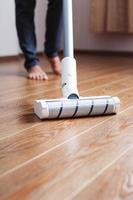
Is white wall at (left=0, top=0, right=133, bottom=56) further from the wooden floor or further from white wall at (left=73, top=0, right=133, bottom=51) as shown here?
the wooden floor

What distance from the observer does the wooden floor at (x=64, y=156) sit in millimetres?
546

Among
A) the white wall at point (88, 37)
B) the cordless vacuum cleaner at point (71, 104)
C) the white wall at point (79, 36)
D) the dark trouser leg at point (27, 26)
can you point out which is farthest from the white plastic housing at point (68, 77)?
the white wall at point (88, 37)

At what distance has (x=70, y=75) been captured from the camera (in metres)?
1.07

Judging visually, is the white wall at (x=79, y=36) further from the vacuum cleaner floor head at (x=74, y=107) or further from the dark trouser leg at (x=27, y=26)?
the vacuum cleaner floor head at (x=74, y=107)

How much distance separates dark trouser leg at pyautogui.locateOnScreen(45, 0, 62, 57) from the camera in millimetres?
1840

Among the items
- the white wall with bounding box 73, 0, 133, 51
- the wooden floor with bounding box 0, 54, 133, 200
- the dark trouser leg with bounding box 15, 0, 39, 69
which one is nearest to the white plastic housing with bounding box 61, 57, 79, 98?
the wooden floor with bounding box 0, 54, 133, 200

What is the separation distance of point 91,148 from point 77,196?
0.22 meters

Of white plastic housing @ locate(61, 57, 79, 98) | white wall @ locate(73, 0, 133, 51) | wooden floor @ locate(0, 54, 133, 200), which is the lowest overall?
white wall @ locate(73, 0, 133, 51)

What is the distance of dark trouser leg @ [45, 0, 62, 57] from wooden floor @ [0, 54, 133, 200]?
76 centimetres

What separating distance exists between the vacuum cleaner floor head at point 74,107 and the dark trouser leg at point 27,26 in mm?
909

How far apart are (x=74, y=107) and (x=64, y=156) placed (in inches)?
10.9

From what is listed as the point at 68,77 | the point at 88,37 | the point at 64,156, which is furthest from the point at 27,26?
the point at 88,37

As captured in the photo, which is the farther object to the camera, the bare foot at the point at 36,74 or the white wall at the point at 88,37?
the white wall at the point at 88,37

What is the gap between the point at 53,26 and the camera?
1.89 meters
